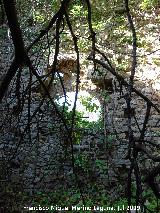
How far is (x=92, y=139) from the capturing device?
5996 millimetres

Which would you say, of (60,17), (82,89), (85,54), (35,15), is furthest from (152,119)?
(60,17)

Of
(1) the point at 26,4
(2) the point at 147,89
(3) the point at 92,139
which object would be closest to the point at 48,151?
(3) the point at 92,139

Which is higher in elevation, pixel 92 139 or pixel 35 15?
pixel 35 15

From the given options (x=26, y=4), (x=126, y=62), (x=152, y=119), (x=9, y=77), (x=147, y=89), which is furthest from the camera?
(x=26, y=4)

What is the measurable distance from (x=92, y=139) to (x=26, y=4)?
15.0 ft

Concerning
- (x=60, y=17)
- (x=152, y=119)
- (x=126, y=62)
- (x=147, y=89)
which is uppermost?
(x=126, y=62)

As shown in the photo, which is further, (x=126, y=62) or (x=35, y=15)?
(x=35, y=15)

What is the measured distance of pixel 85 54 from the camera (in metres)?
7.81

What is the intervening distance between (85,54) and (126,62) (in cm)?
87

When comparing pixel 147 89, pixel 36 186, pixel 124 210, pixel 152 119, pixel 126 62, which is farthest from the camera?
pixel 126 62

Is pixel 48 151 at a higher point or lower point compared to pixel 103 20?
lower

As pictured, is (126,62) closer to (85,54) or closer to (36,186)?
(85,54)

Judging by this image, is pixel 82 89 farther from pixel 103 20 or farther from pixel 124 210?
pixel 124 210

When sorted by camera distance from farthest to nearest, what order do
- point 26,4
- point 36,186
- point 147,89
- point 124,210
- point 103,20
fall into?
1. point 26,4
2. point 103,20
3. point 147,89
4. point 36,186
5. point 124,210
